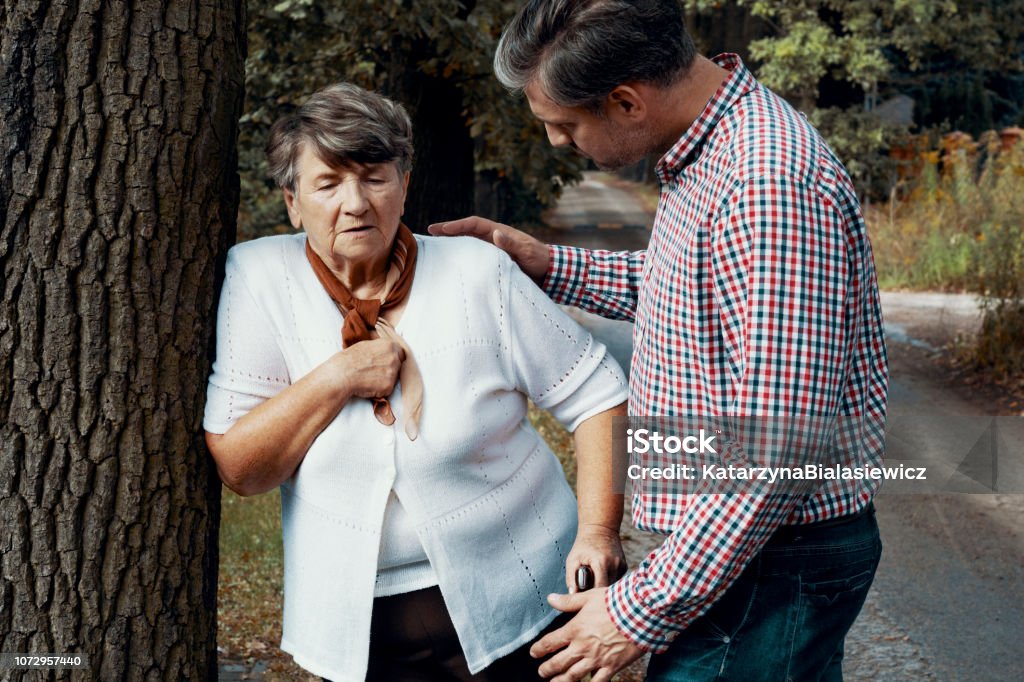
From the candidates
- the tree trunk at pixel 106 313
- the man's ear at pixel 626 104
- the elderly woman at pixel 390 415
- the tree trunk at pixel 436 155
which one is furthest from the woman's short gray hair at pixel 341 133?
the tree trunk at pixel 436 155

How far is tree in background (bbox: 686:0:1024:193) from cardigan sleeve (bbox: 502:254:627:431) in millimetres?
15863

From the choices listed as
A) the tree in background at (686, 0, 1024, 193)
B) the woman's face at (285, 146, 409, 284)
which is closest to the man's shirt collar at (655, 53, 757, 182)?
the woman's face at (285, 146, 409, 284)

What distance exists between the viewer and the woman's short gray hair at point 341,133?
2.38 metres

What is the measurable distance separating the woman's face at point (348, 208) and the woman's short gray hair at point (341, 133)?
22mm

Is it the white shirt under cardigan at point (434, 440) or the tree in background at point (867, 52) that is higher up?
the tree in background at point (867, 52)

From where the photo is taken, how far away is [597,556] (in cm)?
239

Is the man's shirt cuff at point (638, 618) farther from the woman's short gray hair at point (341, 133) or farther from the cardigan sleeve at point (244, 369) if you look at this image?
the woman's short gray hair at point (341, 133)

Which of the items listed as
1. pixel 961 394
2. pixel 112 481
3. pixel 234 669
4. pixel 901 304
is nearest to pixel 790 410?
pixel 112 481

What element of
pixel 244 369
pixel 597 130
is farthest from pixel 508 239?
pixel 244 369

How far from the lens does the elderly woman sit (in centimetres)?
232

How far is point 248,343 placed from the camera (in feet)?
7.78

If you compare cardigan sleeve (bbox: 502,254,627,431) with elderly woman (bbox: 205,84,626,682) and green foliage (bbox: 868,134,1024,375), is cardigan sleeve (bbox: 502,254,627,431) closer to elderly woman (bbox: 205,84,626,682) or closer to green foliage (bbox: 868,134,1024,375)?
elderly woman (bbox: 205,84,626,682)

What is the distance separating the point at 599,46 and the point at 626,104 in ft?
0.43

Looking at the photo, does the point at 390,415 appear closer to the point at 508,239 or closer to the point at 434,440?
the point at 434,440
